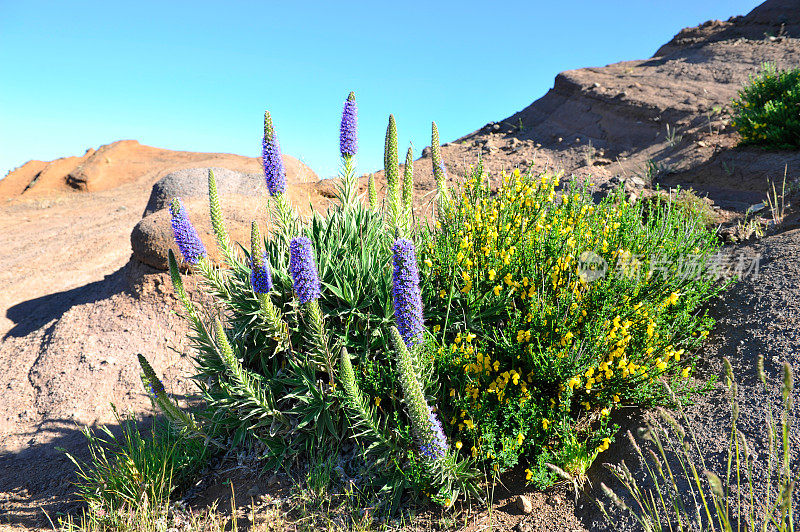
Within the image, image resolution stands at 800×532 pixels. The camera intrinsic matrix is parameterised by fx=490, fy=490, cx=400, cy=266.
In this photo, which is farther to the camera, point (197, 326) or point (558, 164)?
point (558, 164)

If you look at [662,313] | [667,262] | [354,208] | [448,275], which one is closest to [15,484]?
[354,208]

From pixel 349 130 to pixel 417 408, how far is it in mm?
2608

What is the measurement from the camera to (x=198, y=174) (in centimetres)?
1079

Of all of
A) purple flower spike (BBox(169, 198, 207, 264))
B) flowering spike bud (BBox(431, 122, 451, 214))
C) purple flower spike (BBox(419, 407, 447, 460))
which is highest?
flowering spike bud (BBox(431, 122, 451, 214))

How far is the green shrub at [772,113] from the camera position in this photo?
8.63 meters

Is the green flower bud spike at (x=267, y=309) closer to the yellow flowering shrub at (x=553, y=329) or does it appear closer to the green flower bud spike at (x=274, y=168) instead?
the green flower bud spike at (x=274, y=168)

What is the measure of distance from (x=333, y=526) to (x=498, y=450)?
128 centimetres

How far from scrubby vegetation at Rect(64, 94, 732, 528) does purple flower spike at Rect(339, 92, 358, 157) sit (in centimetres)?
1

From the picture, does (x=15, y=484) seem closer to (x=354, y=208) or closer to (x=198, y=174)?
(x=354, y=208)

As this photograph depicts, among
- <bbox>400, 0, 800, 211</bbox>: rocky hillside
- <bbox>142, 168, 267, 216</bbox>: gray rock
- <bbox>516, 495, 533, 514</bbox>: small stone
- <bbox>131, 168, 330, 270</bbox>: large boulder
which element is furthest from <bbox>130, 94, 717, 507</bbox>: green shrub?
<bbox>142, 168, 267, 216</bbox>: gray rock

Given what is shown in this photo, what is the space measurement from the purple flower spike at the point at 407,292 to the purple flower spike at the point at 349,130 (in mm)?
1764

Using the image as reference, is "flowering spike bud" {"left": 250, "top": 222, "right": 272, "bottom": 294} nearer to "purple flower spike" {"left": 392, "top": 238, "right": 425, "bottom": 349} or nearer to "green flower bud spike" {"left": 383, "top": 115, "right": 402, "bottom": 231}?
"purple flower spike" {"left": 392, "top": 238, "right": 425, "bottom": 349}

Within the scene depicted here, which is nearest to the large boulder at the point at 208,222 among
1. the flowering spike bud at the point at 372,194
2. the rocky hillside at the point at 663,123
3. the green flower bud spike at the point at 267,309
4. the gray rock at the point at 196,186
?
the gray rock at the point at 196,186

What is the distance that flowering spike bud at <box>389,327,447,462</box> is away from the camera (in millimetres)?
2609
